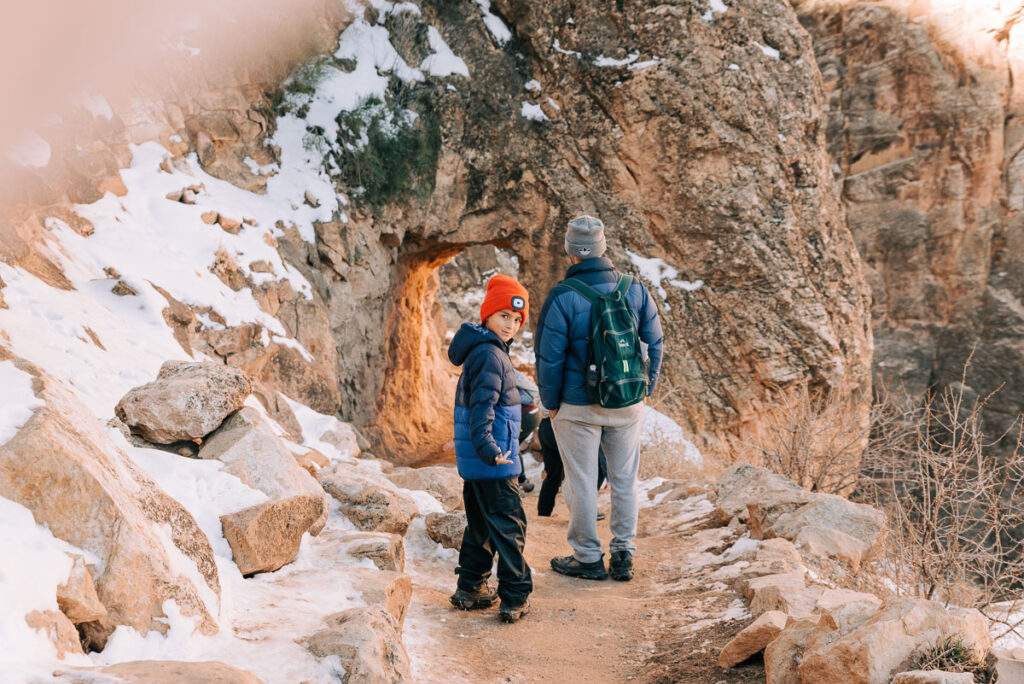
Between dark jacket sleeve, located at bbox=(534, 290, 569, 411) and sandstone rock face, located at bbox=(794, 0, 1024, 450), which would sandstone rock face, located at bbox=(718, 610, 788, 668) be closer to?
dark jacket sleeve, located at bbox=(534, 290, 569, 411)

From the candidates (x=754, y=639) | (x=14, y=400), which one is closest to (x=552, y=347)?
(x=754, y=639)

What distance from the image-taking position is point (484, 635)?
318cm

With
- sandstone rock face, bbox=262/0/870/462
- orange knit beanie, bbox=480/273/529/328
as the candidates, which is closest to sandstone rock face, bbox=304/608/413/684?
orange knit beanie, bbox=480/273/529/328

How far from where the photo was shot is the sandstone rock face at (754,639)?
101 inches

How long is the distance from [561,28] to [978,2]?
1404 cm

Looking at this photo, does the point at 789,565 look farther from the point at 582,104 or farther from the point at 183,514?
the point at 582,104

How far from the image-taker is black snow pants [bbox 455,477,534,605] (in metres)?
3.31

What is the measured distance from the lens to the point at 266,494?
335 centimetres

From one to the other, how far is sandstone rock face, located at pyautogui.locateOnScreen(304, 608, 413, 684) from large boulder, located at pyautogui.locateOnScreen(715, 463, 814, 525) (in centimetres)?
317

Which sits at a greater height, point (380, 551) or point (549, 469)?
point (380, 551)

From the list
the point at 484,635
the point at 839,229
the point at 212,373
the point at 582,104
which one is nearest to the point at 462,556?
the point at 484,635

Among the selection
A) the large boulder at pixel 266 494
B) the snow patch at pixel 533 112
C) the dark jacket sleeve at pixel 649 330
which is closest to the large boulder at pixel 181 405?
the large boulder at pixel 266 494

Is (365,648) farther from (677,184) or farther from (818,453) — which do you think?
(677,184)

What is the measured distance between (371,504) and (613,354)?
1763 mm
